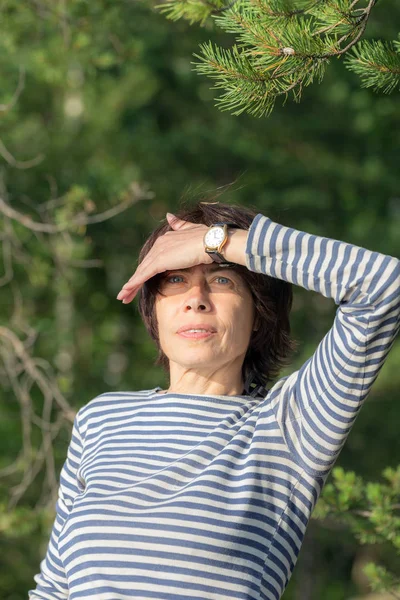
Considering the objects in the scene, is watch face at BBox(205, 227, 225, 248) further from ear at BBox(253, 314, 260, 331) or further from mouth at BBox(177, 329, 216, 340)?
ear at BBox(253, 314, 260, 331)

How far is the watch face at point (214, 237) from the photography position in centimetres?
204

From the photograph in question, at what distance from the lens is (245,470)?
2.00 metres

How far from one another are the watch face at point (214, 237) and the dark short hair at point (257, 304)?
13 centimetres

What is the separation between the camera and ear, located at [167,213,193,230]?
2260 millimetres

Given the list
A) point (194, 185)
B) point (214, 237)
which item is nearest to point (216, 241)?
point (214, 237)

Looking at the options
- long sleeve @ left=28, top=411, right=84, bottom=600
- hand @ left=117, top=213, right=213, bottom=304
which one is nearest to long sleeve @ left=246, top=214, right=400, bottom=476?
hand @ left=117, top=213, right=213, bottom=304

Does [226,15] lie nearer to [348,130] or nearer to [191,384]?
[191,384]

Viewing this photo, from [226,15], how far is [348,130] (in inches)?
320

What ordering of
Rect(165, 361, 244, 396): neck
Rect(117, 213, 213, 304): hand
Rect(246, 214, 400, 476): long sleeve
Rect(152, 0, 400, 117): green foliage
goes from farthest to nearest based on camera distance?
Rect(165, 361, 244, 396): neck → Rect(117, 213, 213, 304): hand → Rect(152, 0, 400, 117): green foliage → Rect(246, 214, 400, 476): long sleeve

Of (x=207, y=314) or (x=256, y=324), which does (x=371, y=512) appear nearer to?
(x=256, y=324)

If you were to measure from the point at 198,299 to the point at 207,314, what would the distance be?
0.13 ft

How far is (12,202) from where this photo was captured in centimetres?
572

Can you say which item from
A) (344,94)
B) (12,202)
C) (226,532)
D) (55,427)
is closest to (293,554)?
(226,532)

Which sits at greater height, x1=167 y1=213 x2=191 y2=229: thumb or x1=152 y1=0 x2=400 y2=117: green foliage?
x1=152 y1=0 x2=400 y2=117: green foliage
